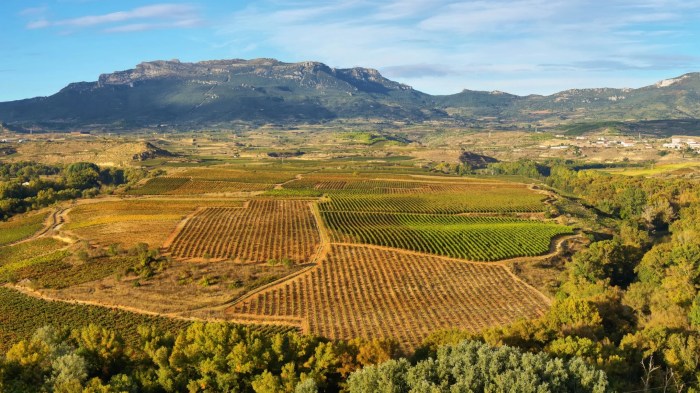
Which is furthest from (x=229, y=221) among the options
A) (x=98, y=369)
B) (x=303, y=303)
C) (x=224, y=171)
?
(x=224, y=171)

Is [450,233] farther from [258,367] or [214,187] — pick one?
[214,187]

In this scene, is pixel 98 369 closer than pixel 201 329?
Yes

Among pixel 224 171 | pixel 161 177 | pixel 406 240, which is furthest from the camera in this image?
pixel 224 171

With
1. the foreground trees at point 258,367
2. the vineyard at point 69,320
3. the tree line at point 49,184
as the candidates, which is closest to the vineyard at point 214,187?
the tree line at point 49,184

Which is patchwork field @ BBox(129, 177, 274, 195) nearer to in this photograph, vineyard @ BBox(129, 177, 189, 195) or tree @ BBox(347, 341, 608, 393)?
vineyard @ BBox(129, 177, 189, 195)

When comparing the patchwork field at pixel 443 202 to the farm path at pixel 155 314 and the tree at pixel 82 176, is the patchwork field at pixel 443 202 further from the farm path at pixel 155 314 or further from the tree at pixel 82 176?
the tree at pixel 82 176

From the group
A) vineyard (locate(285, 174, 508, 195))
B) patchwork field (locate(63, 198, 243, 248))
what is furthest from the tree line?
vineyard (locate(285, 174, 508, 195))

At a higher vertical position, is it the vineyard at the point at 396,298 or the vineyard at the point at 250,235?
the vineyard at the point at 250,235

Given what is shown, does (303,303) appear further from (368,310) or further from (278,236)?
(278,236)
